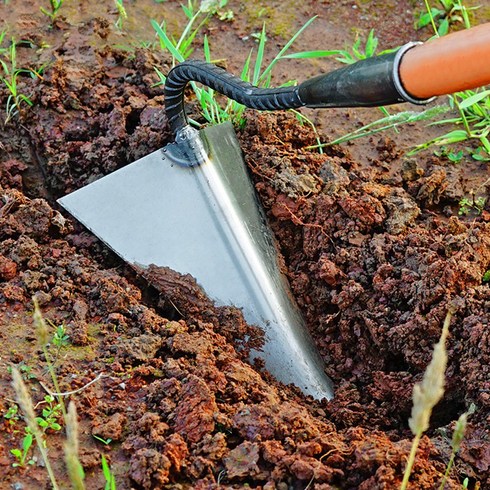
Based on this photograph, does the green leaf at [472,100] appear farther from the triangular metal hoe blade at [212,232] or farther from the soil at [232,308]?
the triangular metal hoe blade at [212,232]

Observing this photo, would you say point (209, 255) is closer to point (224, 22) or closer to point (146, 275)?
point (146, 275)

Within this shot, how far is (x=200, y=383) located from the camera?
85.9 inches

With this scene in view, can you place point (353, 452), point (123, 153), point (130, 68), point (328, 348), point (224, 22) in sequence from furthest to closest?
point (224, 22)
point (130, 68)
point (123, 153)
point (328, 348)
point (353, 452)

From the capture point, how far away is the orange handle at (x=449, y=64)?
6.26 ft

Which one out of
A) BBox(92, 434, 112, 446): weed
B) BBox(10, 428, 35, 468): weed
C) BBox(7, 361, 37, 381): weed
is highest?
BBox(7, 361, 37, 381): weed

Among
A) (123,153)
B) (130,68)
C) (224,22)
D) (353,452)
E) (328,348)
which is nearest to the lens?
(353,452)

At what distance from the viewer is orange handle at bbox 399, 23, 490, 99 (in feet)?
6.26

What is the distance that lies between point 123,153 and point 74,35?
0.78 metres

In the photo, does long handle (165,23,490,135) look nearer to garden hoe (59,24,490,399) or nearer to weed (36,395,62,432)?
garden hoe (59,24,490,399)

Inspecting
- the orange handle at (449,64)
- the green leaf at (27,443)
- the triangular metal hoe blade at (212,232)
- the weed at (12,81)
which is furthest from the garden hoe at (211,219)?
the green leaf at (27,443)

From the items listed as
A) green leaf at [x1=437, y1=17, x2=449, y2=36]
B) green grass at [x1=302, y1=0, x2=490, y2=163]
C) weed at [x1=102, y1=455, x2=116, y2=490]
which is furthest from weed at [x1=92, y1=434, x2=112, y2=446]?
green leaf at [x1=437, y1=17, x2=449, y2=36]

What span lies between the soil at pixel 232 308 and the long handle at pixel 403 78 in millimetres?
527

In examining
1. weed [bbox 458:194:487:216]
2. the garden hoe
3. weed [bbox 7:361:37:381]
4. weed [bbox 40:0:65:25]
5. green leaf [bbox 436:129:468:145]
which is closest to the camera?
weed [bbox 7:361:37:381]

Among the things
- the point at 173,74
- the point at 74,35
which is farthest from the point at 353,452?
the point at 74,35
